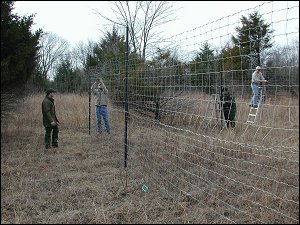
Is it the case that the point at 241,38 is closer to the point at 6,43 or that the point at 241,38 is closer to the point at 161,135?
the point at 161,135

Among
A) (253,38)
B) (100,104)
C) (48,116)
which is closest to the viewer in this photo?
A: (253,38)

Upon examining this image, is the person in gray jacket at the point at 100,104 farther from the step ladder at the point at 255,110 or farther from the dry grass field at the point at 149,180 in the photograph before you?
the step ladder at the point at 255,110

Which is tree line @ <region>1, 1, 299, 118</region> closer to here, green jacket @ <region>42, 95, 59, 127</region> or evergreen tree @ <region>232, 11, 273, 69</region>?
evergreen tree @ <region>232, 11, 273, 69</region>

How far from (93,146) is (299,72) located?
557cm

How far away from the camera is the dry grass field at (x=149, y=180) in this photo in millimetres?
2920

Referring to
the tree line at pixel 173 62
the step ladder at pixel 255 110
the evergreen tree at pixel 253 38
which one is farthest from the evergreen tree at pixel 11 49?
the step ladder at pixel 255 110

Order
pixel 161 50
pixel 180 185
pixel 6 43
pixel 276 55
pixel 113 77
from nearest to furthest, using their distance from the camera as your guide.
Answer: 1. pixel 6 43
2. pixel 276 55
3. pixel 180 185
4. pixel 161 50
5. pixel 113 77

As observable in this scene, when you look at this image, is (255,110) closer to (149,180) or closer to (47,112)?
(149,180)

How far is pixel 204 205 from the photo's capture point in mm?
3361

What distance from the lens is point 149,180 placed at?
14.0 ft

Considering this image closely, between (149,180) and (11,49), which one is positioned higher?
(11,49)

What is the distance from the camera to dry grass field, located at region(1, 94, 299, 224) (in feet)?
9.58

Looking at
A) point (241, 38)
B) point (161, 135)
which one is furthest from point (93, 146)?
point (241, 38)

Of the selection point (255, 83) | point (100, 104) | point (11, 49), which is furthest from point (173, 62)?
point (100, 104)
